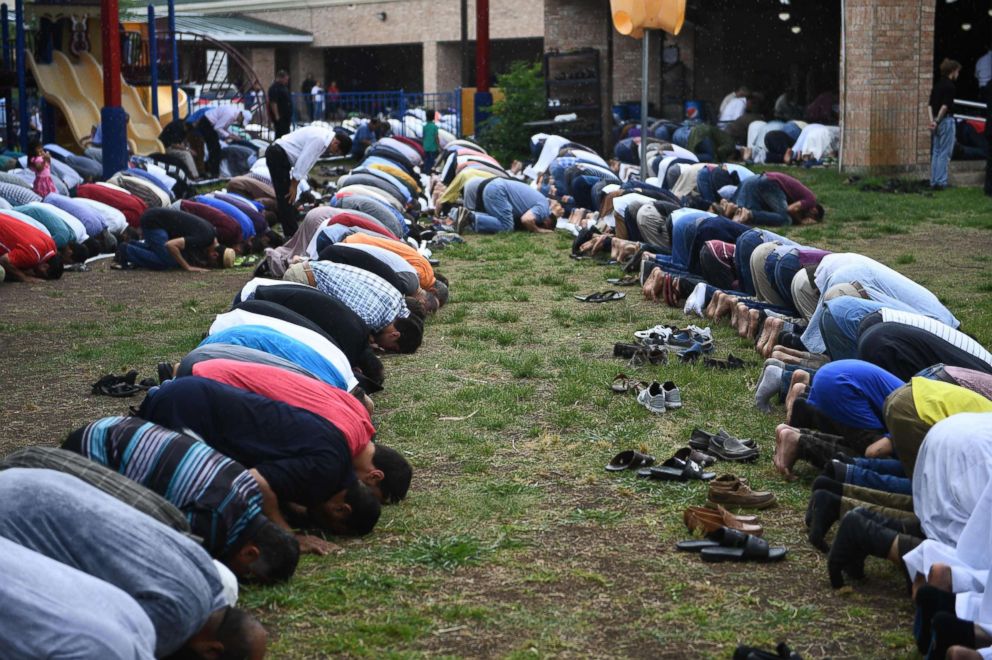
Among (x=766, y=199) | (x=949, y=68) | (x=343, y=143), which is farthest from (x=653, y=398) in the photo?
(x=949, y=68)

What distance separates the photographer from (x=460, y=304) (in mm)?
10242

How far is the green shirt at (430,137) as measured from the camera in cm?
2272

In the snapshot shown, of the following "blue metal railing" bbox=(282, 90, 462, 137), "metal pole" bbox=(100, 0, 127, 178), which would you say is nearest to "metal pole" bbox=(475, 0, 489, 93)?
"blue metal railing" bbox=(282, 90, 462, 137)

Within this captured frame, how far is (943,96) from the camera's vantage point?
54.4ft

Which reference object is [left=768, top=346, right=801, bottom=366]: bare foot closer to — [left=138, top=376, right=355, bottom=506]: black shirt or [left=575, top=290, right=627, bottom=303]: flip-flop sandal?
[left=575, top=290, right=627, bottom=303]: flip-flop sandal

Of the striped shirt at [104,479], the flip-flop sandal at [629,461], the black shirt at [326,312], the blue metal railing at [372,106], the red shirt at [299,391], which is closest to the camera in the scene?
the striped shirt at [104,479]

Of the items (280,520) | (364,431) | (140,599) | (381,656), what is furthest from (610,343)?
(140,599)

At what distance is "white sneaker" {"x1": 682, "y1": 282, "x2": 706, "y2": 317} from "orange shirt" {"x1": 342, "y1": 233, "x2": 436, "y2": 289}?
1.97 metres

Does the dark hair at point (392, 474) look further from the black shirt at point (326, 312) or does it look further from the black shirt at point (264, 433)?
the black shirt at point (326, 312)

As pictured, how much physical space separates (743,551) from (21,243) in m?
8.61

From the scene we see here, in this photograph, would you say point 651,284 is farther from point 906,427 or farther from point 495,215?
point 906,427

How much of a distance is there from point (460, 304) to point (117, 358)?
2.96 m

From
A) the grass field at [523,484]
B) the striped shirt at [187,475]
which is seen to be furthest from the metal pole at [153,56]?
the striped shirt at [187,475]

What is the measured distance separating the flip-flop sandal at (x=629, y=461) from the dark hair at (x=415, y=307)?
9.73 feet
